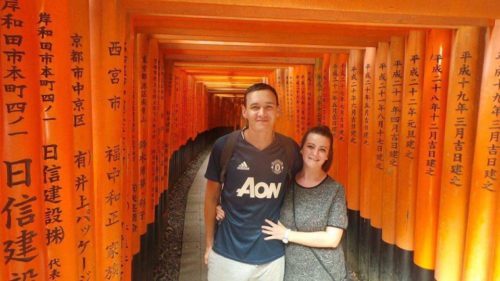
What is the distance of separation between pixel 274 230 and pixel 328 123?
4867 millimetres

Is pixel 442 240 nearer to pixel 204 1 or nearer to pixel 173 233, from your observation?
pixel 204 1

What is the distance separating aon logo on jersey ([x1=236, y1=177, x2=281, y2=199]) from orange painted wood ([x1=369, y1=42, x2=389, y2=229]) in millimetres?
2730

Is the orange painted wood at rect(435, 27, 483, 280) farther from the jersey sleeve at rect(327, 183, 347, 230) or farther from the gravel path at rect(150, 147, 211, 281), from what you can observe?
the gravel path at rect(150, 147, 211, 281)

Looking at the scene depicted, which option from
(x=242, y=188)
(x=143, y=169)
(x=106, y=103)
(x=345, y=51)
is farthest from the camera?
(x=345, y=51)

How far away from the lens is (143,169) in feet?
18.6

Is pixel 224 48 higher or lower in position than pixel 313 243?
higher

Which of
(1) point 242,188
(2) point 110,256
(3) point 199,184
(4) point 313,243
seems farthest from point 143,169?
(3) point 199,184

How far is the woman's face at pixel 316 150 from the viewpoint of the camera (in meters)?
2.80

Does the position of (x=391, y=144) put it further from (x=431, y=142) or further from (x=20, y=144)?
(x=20, y=144)

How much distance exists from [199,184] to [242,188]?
11.2 m

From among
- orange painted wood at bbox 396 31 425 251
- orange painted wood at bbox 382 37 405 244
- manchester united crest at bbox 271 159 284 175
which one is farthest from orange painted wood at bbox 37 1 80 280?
orange painted wood at bbox 382 37 405 244

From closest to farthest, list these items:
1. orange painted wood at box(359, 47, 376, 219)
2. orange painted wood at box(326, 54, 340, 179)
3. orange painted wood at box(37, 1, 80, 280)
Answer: orange painted wood at box(37, 1, 80, 280), orange painted wood at box(359, 47, 376, 219), orange painted wood at box(326, 54, 340, 179)

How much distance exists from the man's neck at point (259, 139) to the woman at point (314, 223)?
347 millimetres

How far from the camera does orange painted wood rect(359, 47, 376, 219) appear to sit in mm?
5566
